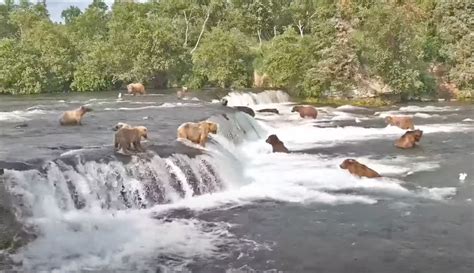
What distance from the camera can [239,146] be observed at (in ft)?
61.6

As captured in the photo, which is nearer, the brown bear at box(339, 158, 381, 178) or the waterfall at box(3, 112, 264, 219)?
the waterfall at box(3, 112, 264, 219)

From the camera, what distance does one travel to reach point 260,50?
40.1 metres

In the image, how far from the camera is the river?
876 cm

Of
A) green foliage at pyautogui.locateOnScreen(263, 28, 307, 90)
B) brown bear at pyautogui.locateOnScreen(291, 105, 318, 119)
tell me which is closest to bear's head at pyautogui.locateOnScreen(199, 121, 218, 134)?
brown bear at pyautogui.locateOnScreen(291, 105, 318, 119)

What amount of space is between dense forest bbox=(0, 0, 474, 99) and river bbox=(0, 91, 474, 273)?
45.1ft

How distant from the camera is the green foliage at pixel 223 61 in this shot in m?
37.5

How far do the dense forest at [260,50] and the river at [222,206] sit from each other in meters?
13.7

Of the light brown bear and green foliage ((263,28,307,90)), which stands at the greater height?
green foliage ((263,28,307,90))

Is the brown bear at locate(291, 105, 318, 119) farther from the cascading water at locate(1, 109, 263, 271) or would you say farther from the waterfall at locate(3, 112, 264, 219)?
the waterfall at locate(3, 112, 264, 219)

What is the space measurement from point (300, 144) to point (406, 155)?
154 inches

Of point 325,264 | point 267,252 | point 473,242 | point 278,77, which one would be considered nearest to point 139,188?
point 267,252

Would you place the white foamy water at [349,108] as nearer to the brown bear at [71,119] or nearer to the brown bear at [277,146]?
the brown bear at [277,146]

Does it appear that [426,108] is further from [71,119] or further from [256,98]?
[71,119]

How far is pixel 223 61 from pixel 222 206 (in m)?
26.4
